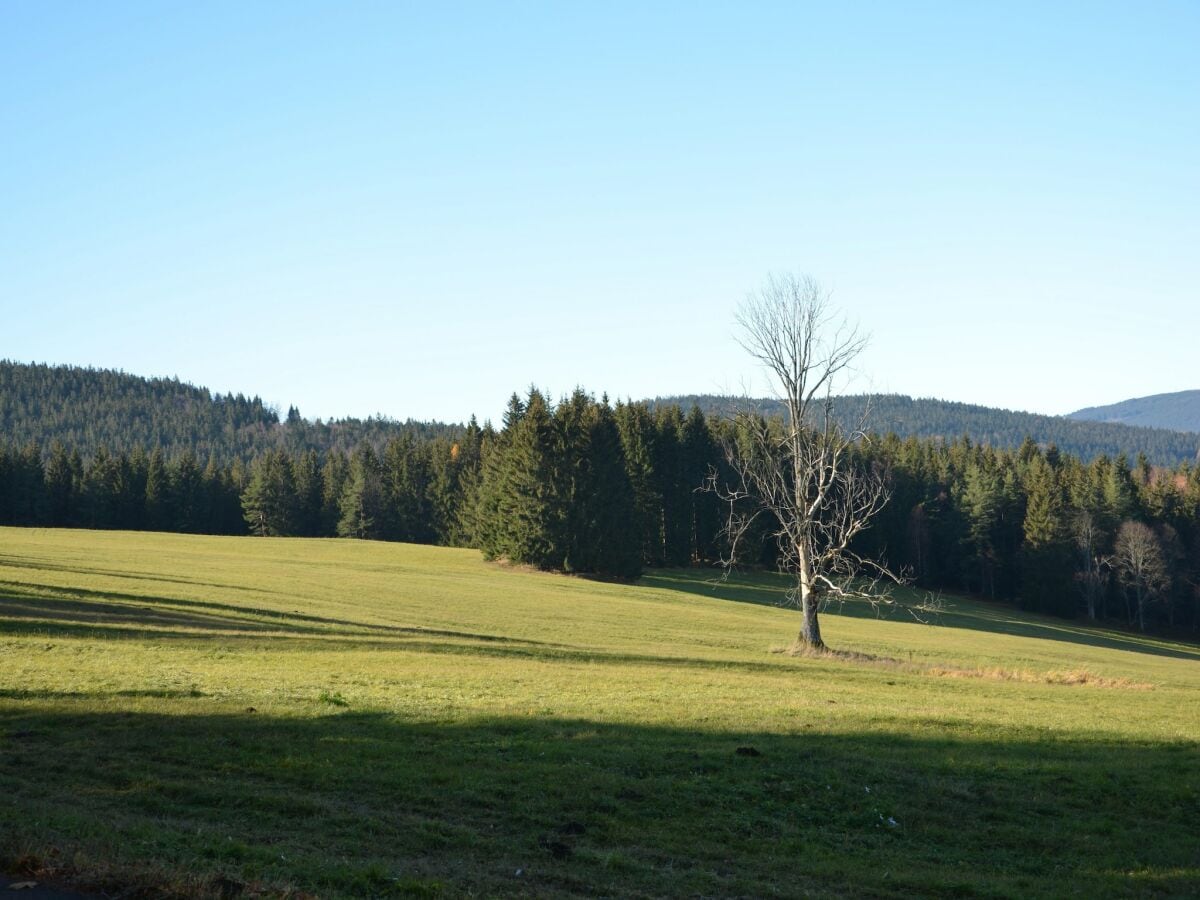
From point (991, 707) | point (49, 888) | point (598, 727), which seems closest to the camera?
point (49, 888)

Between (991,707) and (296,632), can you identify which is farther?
(296,632)

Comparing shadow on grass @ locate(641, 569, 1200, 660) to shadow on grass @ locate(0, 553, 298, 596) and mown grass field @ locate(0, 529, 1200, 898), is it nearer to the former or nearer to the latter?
shadow on grass @ locate(0, 553, 298, 596)

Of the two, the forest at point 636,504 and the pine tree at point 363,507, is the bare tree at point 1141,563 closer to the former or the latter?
the forest at point 636,504

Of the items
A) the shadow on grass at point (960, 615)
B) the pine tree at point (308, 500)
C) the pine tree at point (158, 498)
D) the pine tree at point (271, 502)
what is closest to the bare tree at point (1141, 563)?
the shadow on grass at point (960, 615)

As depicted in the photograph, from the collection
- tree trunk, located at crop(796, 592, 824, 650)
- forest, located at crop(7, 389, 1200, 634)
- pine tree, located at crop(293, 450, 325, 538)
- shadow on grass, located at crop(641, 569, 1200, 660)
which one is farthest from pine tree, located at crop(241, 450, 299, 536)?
tree trunk, located at crop(796, 592, 824, 650)

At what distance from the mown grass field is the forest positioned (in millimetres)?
47824

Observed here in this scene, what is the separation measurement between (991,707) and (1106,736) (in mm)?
3837

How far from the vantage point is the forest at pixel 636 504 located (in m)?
79.1

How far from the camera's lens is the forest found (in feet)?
260

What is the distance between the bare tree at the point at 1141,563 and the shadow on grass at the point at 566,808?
93239 mm

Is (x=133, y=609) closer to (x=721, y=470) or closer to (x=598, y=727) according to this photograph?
Result: (x=598, y=727)

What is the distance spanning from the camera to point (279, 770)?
1247 cm

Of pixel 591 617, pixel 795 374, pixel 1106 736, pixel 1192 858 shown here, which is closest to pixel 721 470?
pixel 591 617

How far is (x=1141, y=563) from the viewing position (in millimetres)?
98750
